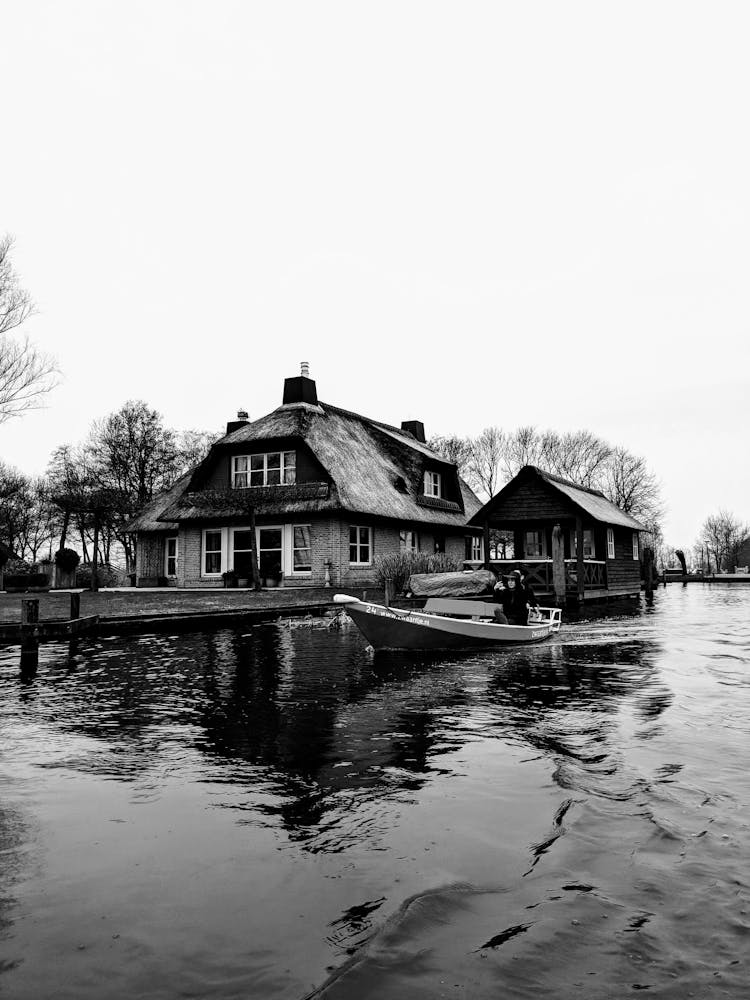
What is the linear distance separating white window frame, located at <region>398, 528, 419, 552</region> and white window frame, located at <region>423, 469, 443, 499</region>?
10.3ft

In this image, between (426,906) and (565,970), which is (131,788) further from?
(565,970)

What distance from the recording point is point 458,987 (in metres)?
3.80

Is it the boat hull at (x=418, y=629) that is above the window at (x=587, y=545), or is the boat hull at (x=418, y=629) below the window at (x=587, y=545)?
below

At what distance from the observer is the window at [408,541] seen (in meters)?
38.9

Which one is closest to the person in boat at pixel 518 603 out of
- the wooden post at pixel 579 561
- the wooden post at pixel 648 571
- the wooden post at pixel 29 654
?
the wooden post at pixel 29 654

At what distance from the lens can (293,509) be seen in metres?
34.2

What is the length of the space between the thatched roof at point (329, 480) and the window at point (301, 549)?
1.09m

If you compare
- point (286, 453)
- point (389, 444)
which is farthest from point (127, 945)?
point (389, 444)

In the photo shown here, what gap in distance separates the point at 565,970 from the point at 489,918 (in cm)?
62

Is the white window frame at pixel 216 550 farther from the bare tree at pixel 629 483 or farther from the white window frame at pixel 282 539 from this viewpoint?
the bare tree at pixel 629 483

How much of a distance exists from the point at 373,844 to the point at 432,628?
35.1 feet

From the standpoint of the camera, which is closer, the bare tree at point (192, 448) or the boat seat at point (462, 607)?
the boat seat at point (462, 607)

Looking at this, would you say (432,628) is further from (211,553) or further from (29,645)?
(211,553)

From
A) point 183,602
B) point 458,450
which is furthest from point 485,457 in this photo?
point 183,602
